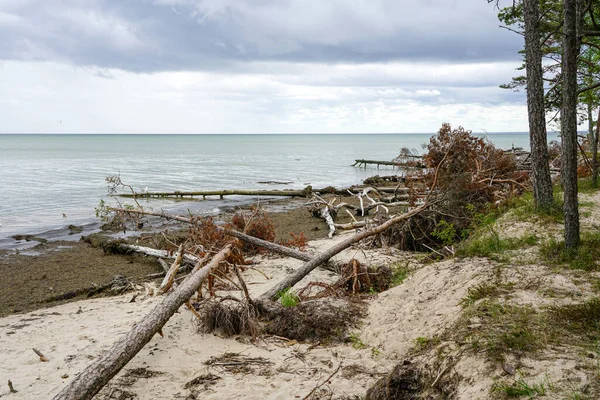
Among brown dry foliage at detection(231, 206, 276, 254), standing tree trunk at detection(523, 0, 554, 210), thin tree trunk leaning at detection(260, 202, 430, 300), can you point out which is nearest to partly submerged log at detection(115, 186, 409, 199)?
brown dry foliage at detection(231, 206, 276, 254)

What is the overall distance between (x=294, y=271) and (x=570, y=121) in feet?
17.0

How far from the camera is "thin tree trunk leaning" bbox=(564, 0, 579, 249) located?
6.80m

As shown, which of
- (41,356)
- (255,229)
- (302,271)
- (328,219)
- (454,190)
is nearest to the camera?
(41,356)

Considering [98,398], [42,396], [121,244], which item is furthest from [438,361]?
[121,244]

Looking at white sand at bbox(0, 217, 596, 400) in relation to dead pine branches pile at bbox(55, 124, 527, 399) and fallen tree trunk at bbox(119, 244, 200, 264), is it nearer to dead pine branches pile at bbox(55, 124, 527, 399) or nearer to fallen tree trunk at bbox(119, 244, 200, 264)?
dead pine branches pile at bbox(55, 124, 527, 399)

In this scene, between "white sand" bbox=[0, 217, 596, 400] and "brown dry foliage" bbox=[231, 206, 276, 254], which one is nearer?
"white sand" bbox=[0, 217, 596, 400]

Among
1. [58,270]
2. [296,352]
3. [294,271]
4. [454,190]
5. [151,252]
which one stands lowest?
[58,270]

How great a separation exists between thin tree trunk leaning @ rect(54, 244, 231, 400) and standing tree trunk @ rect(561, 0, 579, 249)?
18.8ft

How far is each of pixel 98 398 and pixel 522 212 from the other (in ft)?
28.7

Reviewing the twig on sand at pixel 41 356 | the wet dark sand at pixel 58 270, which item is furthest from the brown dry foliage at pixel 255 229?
the twig on sand at pixel 41 356

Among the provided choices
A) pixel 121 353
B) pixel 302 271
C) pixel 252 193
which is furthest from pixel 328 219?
pixel 121 353

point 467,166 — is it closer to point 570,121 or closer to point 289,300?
point 570,121

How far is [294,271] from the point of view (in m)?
8.80

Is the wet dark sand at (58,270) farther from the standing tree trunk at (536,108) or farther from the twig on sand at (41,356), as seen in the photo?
the standing tree trunk at (536,108)
